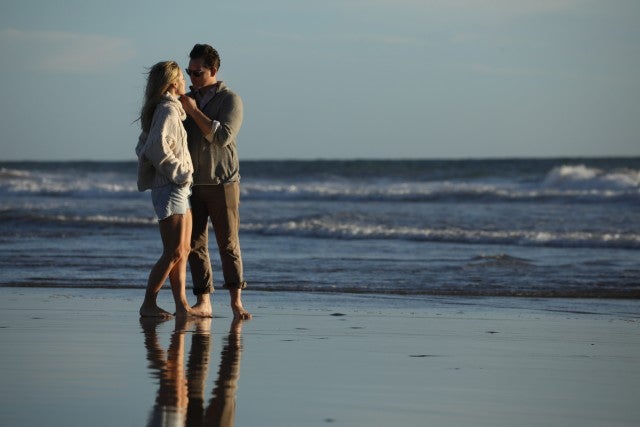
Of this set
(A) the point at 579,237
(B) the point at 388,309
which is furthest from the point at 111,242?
(B) the point at 388,309

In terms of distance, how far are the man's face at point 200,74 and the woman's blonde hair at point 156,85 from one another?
5.7 inches

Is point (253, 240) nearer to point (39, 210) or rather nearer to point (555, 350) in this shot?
point (39, 210)

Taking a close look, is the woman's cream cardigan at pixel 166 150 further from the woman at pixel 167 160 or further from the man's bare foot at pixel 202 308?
the man's bare foot at pixel 202 308

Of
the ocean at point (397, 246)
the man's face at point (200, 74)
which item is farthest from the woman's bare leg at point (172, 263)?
the ocean at point (397, 246)

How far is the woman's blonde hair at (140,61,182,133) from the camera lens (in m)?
6.31

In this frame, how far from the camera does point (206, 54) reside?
6.52 meters

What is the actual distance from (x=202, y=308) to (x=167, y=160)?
1.01 m

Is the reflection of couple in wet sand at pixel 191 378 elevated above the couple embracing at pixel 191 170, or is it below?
below

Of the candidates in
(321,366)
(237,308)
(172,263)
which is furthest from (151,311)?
(321,366)

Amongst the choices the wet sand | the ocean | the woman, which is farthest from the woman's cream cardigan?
the ocean

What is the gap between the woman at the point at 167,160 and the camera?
6.25 meters

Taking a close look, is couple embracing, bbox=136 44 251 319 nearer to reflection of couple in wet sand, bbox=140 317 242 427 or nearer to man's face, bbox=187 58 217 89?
man's face, bbox=187 58 217 89

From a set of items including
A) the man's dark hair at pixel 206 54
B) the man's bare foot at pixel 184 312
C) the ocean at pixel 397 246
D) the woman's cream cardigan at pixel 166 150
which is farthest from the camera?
the ocean at pixel 397 246

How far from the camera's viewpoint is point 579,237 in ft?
47.0
